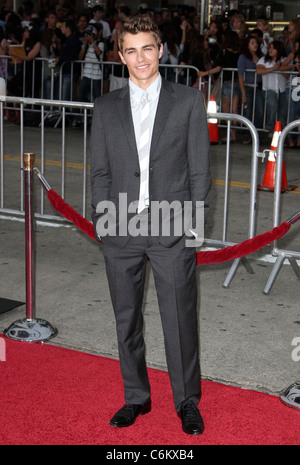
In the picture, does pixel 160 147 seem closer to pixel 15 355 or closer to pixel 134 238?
pixel 134 238

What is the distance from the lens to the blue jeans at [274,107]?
512 inches

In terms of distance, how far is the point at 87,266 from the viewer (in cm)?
673

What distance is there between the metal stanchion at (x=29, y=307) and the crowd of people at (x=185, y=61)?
795 centimetres

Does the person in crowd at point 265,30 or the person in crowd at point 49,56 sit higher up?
the person in crowd at point 265,30

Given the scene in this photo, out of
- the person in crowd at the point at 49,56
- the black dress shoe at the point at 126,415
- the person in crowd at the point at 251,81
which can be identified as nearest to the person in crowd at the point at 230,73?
the person in crowd at the point at 251,81

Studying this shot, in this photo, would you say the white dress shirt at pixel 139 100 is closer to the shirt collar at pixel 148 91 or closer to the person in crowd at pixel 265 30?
the shirt collar at pixel 148 91

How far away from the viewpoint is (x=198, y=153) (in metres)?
3.64

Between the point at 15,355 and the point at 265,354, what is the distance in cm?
164

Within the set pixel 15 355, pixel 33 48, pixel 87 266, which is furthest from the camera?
pixel 33 48

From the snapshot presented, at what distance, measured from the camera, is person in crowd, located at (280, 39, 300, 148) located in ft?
41.9

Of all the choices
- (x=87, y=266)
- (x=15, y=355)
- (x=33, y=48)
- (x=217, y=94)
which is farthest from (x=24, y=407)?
(x=33, y=48)

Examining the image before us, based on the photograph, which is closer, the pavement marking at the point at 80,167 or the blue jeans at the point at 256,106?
the pavement marking at the point at 80,167

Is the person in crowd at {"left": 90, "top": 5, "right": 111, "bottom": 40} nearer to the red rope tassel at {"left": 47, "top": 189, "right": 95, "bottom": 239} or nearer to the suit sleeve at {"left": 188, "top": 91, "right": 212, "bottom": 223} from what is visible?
the red rope tassel at {"left": 47, "top": 189, "right": 95, "bottom": 239}

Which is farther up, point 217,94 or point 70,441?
point 217,94
